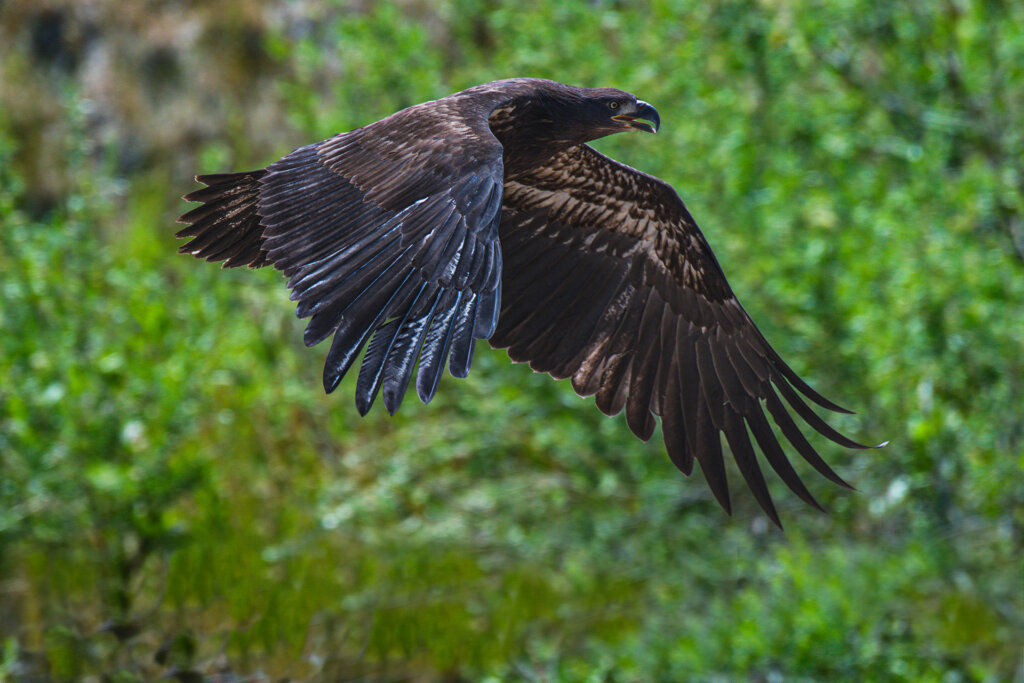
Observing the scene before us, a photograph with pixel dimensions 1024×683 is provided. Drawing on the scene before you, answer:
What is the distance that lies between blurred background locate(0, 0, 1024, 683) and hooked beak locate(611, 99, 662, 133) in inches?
73.6

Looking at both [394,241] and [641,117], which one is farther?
[641,117]

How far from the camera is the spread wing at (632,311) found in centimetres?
457

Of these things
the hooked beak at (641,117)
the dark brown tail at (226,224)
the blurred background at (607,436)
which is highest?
the hooked beak at (641,117)

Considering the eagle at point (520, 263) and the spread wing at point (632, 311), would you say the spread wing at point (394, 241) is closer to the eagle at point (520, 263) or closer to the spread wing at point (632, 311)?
the eagle at point (520, 263)

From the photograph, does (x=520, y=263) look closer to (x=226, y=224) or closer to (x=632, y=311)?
(x=632, y=311)

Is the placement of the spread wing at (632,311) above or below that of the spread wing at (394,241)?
below

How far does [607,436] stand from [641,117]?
Answer: 2719 millimetres

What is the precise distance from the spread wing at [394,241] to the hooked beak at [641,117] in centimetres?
74

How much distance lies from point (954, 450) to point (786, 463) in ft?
7.75

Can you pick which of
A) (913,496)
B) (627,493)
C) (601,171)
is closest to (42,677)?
(627,493)

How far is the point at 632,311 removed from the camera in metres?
4.93

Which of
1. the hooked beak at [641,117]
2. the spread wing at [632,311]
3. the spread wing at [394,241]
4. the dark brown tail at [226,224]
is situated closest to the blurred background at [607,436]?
the spread wing at [632,311]

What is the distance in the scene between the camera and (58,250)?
6.40m

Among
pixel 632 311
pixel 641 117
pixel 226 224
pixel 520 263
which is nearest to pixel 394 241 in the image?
pixel 226 224
